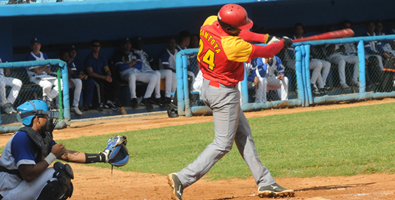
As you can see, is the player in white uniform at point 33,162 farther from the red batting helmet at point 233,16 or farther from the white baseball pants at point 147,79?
the white baseball pants at point 147,79

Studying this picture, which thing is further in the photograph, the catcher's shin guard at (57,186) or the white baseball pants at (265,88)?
the white baseball pants at (265,88)

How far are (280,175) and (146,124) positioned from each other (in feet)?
16.0

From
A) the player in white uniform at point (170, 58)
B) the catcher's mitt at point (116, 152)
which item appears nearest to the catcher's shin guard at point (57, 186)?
the catcher's mitt at point (116, 152)

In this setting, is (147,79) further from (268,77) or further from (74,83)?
(268,77)

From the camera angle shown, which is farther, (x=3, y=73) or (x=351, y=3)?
(x=351, y=3)

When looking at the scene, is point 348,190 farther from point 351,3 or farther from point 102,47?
point 351,3

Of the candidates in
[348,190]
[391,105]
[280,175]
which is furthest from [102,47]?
[348,190]

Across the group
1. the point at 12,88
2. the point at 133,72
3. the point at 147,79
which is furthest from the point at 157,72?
the point at 12,88

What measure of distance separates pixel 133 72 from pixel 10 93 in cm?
299

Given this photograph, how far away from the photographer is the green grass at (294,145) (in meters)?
6.48

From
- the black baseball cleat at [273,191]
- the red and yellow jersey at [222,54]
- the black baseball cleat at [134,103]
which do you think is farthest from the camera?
the black baseball cleat at [134,103]

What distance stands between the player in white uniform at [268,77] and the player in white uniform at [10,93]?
15.4ft

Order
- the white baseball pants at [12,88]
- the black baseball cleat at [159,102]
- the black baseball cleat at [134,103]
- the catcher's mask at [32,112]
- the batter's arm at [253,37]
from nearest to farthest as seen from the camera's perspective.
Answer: the catcher's mask at [32,112] < the batter's arm at [253,37] < the white baseball pants at [12,88] < the black baseball cleat at [134,103] < the black baseball cleat at [159,102]

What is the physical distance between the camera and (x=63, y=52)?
11.8m
